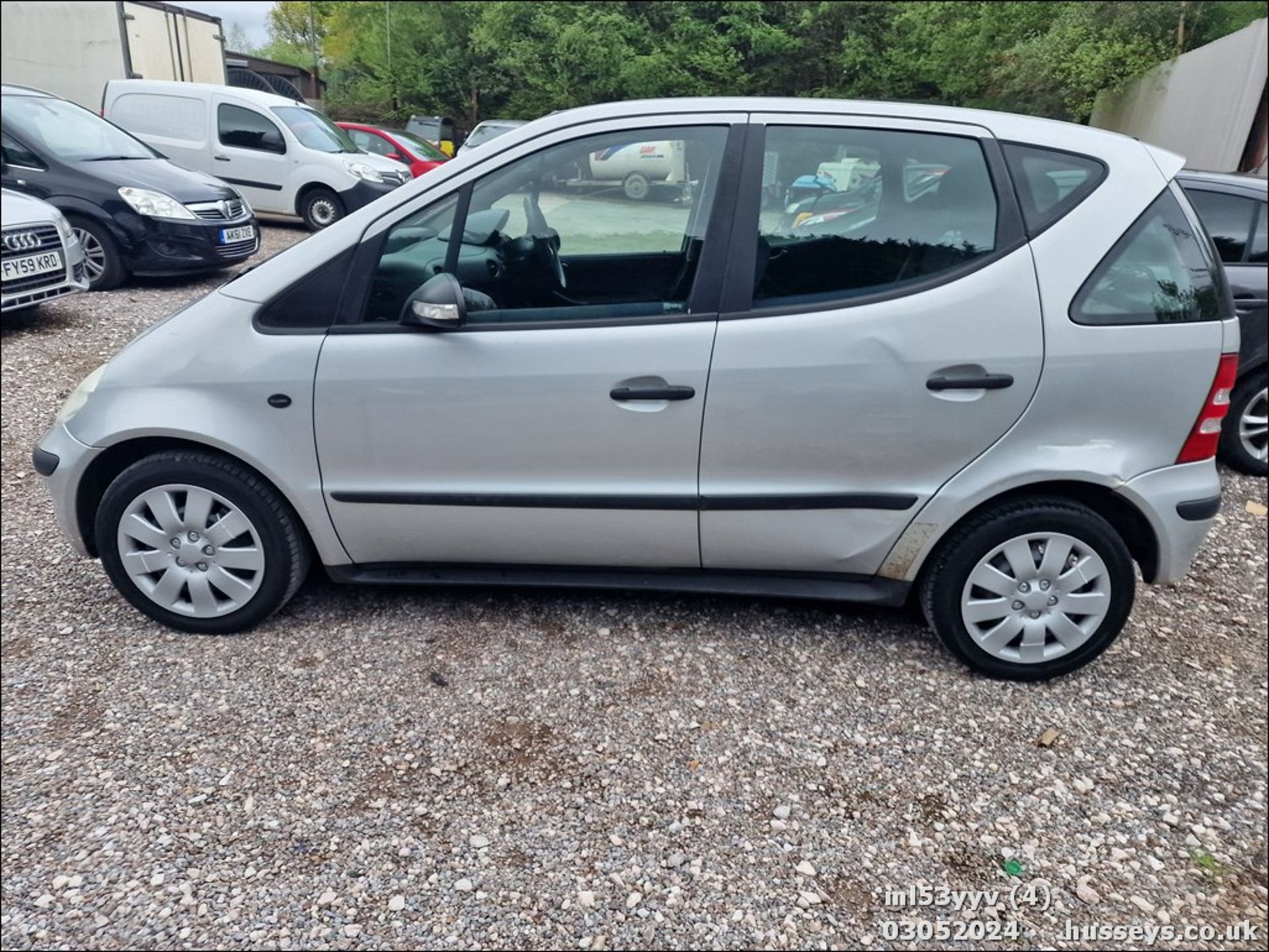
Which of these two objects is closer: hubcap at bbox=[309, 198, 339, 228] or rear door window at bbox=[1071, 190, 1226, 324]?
rear door window at bbox=[1071, 190, 1226, 324]

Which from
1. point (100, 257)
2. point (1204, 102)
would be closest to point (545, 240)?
point (100, 257)

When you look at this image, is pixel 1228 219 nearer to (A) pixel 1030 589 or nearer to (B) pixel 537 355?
(A) pixel 1030 589

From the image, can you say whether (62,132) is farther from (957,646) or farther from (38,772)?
(957,646)

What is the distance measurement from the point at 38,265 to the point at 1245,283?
575 cm

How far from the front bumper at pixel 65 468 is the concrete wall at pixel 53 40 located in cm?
188

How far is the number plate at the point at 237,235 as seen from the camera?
3191mm

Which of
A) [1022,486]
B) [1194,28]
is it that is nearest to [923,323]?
[1022,486]

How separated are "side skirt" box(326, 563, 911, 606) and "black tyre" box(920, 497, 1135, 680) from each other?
0.60ft

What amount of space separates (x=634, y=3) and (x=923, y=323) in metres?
3.27

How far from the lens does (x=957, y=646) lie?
2873mm

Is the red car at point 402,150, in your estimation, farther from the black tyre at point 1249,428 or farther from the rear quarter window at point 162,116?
the black tyre at point 1249,428

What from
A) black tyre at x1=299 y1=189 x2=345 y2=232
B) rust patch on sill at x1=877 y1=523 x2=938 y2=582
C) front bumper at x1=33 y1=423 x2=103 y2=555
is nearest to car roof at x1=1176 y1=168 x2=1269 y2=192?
rust patch on sill at x1=877 y1=523 x2=938 y2=582

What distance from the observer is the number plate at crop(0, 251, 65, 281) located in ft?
9.41

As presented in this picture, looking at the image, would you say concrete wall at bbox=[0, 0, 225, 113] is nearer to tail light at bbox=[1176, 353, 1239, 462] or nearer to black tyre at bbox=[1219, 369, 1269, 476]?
tail light at bbox=[1176, 353, 1239, 462]
